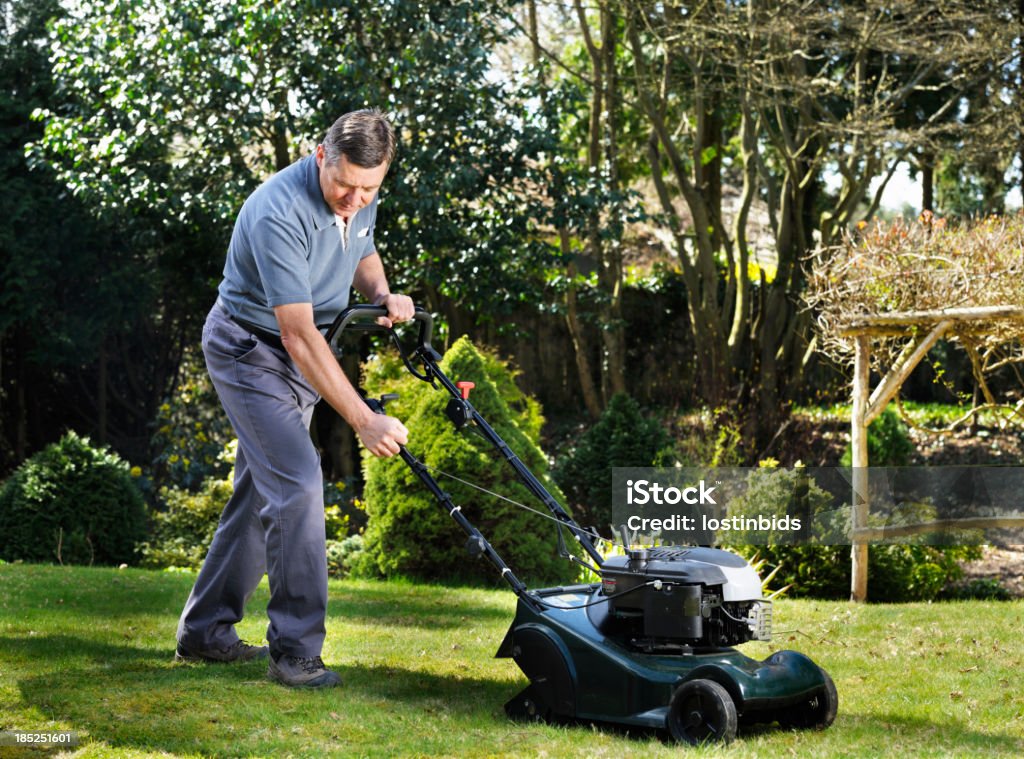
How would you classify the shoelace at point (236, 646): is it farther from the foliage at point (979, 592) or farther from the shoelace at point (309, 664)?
the foliage at point (979, 592)

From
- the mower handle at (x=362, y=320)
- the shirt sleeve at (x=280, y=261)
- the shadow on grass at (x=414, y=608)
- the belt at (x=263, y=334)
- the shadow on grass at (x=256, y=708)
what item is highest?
the shirt sleeve at (x=280, y=261)

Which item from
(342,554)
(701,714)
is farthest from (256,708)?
(342,554)

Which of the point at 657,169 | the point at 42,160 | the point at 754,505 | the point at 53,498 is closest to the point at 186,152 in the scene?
the point at 42,160

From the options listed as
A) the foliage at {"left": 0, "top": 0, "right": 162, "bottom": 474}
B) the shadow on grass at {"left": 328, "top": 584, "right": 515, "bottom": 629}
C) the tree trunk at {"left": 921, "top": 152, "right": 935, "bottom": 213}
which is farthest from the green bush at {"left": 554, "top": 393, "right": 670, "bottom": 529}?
the tree trunk at {"left": 921, "top": 152, "right": 935, "bottom": 213}

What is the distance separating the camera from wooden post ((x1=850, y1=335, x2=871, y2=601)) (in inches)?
300

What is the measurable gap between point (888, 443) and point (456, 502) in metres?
5.72

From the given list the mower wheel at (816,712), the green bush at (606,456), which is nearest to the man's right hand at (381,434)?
the mower wheel at (816,712)

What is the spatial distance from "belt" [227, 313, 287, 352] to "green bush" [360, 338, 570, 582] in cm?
363

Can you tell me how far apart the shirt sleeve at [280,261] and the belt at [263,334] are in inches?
10.2

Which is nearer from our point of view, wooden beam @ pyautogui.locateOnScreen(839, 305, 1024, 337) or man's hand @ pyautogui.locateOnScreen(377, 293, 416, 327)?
man's hand @ pyautogui.locateOnScreen(377, 293, 416, 327)

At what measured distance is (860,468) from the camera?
782cm

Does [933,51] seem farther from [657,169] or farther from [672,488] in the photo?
[672,488]

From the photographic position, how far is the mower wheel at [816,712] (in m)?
3.76

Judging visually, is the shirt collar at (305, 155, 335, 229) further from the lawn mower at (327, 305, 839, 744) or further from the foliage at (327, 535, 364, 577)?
the foliage at (327, 535, 364, 577)
